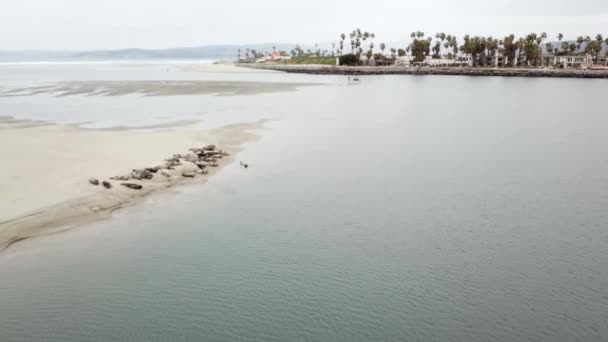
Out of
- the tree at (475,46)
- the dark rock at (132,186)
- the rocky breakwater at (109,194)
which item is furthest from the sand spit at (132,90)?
the tree at (475,46)

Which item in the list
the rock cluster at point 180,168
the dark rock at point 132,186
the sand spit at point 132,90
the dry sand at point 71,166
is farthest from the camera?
the sand spit at point 132,90

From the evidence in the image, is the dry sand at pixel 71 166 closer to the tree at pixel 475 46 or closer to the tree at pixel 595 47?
the tree at pixel 475 46

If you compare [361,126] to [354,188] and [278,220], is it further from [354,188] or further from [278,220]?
[278,220]

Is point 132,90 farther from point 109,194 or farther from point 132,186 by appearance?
point 109,194

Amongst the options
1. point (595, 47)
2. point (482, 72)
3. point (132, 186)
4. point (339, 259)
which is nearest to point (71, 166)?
point (132, 186)

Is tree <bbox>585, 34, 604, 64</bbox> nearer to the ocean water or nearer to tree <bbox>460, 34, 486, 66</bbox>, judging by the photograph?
tree <bbox>460, 34, 486, 66</bbox>

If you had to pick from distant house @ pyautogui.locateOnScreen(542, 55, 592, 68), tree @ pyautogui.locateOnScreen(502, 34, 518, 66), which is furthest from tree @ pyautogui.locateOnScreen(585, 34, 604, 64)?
tree @ pyautogui.locateOnScreen(502, 34, 518, 66)
